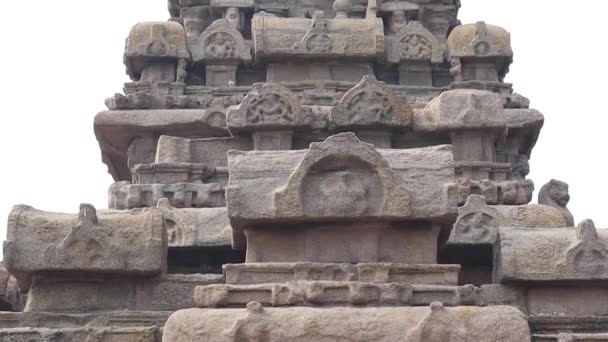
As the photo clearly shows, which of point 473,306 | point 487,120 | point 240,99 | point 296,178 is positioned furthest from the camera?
point 240,99

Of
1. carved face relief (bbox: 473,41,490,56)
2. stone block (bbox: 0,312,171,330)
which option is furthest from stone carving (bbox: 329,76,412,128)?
stone block (bbox: 0,312,171,330)

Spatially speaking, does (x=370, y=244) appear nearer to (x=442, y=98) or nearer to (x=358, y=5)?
(x=442, y=98)

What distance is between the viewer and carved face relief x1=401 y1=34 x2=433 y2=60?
44.8 ft

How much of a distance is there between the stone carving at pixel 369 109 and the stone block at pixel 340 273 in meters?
3.56

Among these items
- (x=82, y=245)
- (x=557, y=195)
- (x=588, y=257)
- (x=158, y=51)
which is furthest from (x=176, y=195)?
(x=588, y=257)

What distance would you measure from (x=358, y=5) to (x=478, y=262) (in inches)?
218

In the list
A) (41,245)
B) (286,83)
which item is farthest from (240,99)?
(41,245)

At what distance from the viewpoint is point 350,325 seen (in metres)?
7.42

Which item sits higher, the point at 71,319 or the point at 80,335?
the point at 71,319

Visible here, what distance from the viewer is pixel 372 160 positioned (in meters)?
8.42

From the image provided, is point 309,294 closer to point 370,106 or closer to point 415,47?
point 370,106

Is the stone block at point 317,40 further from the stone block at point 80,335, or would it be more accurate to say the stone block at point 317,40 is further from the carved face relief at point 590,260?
the stone block at point 80,335

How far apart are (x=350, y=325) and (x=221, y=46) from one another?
672 cm

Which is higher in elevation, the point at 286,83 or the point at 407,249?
the point at 286,83
